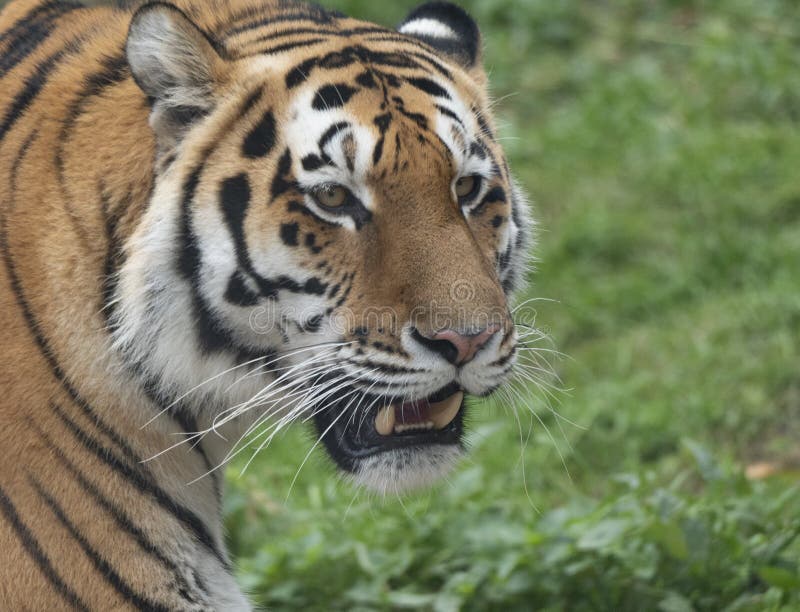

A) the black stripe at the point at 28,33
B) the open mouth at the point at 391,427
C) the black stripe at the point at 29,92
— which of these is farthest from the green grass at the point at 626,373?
the black stripe at the point at 28,33

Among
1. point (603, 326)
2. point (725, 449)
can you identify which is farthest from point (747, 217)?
point (725, 449)

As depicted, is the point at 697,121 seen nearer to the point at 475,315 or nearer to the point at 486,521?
the point at 486,521

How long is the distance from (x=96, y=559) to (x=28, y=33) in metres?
1.17

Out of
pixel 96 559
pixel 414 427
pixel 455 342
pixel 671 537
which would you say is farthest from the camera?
pixel 671 537

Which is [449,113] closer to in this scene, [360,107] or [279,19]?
[360,107]

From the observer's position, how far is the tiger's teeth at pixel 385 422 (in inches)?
93.1

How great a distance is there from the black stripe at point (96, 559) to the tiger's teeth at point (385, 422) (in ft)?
1.84

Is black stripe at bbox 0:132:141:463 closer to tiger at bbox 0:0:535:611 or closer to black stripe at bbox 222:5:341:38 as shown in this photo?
tiger at bbox 0:0:535:611

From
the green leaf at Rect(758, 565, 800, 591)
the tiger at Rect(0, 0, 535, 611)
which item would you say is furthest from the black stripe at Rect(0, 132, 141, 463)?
the green leaf at Rect(758, 565, 800, 591)

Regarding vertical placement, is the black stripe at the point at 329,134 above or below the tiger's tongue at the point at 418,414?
above

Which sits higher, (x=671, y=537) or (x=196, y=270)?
(x=196, y=270)

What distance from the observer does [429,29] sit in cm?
284

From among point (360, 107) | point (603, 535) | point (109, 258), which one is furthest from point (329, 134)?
point (603, 535)

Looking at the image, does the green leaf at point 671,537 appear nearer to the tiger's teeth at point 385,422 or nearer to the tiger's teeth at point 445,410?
the tiger's teeth at point 445,410
